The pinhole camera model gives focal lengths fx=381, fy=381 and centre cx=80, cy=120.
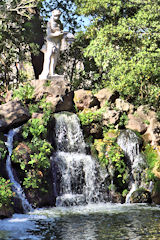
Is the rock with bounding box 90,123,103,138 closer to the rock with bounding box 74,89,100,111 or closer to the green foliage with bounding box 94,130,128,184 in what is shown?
the green foliage with bounding box 94,130,128,184

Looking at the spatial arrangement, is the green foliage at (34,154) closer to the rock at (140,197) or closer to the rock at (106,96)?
the rock at (140,197)

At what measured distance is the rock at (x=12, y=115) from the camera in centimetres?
1470

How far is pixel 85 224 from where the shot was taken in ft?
Answer: 33.8

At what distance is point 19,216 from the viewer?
11.6 m

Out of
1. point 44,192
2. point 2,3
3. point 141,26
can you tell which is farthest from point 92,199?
point 141,26

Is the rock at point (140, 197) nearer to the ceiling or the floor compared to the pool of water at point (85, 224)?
nearer to the floor

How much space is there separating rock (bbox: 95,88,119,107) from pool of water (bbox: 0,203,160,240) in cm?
749

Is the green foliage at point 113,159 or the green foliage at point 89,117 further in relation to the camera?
the green foliage at point 89,117

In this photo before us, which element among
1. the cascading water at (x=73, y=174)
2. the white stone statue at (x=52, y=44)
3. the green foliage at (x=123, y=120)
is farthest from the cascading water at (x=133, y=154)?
the white stone statue at (x=52, y=44)

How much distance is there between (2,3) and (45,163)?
7.46m

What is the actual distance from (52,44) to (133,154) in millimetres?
Answer: 7341

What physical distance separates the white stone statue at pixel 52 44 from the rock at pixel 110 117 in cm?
370

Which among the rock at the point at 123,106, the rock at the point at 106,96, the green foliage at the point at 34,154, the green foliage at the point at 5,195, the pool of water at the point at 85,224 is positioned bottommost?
the pool of water at the point at 85,224

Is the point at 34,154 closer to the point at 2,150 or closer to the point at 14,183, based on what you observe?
the point at 2,150
